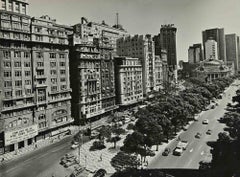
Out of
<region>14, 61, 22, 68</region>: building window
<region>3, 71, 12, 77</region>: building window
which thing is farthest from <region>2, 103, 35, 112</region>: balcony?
<region>14, 61, 22, 68</region>: building window

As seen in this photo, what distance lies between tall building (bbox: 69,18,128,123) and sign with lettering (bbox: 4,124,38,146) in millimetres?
22914

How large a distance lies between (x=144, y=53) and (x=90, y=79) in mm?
59011

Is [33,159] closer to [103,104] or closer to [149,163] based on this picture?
[149,163]

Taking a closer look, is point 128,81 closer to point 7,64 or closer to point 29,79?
point 29,79

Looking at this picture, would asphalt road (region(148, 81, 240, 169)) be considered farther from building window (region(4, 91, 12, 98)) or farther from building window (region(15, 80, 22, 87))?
building window (region(15, 80, 22, 87))

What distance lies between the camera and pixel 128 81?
123312mm

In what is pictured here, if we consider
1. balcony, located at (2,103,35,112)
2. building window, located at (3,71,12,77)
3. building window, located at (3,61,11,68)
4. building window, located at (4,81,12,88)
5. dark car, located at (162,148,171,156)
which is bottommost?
dark car, located at (162,148,171,156)

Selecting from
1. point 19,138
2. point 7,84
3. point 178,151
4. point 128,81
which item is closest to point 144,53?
point 128,81

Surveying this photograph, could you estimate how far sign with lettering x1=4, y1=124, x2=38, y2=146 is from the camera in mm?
65562

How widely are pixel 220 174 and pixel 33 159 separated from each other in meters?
47.3

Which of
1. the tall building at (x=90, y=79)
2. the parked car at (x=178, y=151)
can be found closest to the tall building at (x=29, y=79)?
the tall building at (x=90, y=79)

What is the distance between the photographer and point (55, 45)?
82000mm

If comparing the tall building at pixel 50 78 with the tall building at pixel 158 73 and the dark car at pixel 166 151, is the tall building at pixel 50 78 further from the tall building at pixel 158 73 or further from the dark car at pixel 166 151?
the tall building at pixel 158 73

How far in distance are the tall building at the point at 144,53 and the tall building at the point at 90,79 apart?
38.0m
